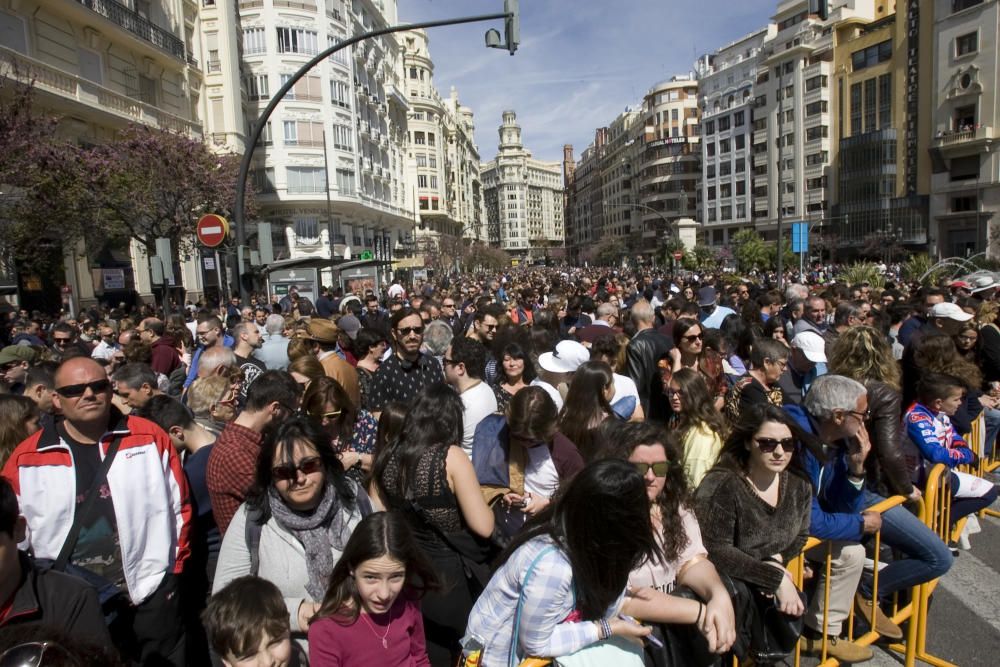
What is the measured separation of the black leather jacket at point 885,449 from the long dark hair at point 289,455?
310cm

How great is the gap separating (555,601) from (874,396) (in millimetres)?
2790

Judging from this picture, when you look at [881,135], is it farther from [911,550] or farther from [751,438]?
[751,438]

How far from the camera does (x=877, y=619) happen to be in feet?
12.0

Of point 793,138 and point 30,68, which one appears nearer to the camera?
point 30,68

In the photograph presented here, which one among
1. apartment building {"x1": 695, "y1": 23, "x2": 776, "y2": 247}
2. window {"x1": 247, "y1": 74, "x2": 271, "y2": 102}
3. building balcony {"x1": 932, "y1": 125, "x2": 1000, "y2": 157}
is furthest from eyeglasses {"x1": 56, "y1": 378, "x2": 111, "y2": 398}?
apartment building {"x1": 695, "y1": 23, "x2": 776, "y2": 247}

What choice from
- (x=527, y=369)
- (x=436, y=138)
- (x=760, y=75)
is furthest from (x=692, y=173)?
(x=527, y=369)

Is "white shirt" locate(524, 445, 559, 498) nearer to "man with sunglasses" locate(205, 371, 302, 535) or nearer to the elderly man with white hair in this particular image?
"man with sunglasses" locate(205, 371, 302, 535)

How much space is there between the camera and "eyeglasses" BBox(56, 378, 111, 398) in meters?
2.88

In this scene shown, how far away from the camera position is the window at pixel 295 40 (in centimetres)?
4103

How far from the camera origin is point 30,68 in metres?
19.2

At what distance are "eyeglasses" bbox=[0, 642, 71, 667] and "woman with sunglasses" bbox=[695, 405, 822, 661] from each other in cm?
256

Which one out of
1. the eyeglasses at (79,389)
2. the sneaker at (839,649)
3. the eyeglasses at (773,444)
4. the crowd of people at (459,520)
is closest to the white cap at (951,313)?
the crowd of people at (459,520)

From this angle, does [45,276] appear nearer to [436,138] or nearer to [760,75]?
[436,138]

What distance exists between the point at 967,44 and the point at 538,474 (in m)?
61.4
